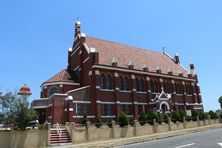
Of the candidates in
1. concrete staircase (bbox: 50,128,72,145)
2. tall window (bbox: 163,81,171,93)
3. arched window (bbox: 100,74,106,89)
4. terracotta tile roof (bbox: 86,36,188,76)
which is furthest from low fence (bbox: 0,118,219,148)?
terracotta tile roof (bbox: 86,36,188,76)

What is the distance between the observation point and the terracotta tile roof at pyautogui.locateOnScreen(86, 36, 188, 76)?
41062mm

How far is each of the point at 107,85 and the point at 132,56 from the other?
10785 mm

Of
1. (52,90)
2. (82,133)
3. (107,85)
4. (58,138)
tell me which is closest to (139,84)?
(107,85)

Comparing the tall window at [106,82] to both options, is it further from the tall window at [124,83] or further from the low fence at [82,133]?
the low fence at [82,133]

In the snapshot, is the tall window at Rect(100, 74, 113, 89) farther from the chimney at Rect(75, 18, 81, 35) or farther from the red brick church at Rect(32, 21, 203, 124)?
the chimney at Rect(75, 18, 81, 35)

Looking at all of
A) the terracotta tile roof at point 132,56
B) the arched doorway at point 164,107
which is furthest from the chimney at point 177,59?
the arched doorway at point 164,107

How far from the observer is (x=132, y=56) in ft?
150

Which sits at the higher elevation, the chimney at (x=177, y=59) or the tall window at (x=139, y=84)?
the chimney at (x=177, y=59)

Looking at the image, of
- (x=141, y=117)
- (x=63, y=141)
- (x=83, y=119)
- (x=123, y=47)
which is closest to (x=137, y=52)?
(x=123, y=47)

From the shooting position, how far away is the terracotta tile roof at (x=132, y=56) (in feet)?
135

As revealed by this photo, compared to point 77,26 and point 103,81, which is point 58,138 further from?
point 77,26

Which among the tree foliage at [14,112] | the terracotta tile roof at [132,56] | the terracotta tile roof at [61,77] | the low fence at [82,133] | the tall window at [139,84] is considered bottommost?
the low fence at [82,133]

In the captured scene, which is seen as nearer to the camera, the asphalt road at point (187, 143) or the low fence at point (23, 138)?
the asphalt road at point (187, 143)

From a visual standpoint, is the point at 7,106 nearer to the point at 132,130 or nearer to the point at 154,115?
the point at 132,130
